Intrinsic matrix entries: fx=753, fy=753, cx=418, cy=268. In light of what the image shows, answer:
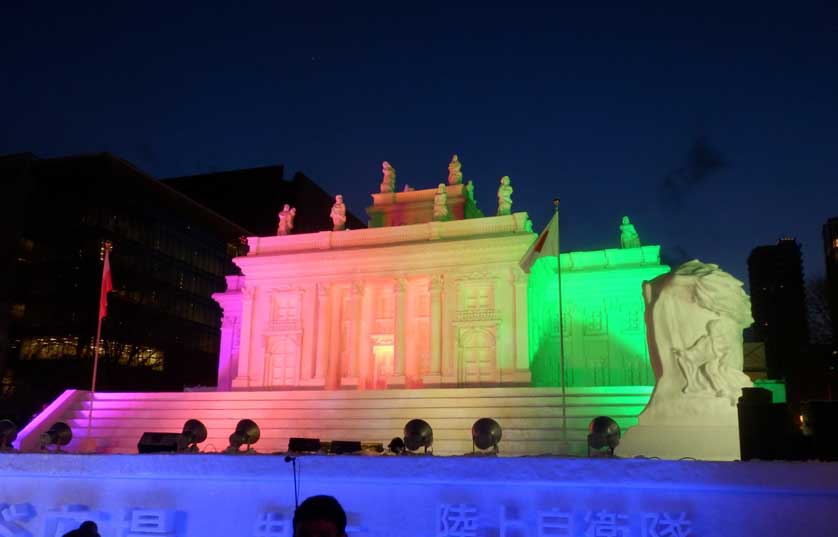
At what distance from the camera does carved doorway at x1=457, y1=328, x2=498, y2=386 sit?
38.6 meters

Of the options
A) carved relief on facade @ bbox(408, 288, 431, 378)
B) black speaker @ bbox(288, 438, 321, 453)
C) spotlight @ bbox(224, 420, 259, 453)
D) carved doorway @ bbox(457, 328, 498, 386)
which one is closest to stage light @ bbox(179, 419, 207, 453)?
spotlight @ bbox(224, 420, 259, 453)

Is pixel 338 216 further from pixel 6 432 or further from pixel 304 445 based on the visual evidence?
pixel 6 432

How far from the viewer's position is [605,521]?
7539 millimetres

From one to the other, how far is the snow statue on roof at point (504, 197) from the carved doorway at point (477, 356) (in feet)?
21.4

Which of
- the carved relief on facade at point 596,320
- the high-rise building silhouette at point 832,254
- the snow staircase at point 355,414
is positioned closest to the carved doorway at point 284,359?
the snow staircase at point 355,414

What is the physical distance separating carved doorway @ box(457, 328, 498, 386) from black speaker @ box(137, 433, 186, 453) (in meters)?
23.2

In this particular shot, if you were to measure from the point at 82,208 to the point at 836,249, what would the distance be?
71.2m

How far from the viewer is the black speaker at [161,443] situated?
50.2 ft

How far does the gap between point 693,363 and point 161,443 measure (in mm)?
10958

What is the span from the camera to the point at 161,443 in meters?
16.0

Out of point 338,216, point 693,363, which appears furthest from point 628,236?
point 693,363

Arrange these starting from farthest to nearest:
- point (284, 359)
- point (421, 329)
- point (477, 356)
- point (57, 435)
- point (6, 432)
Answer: point (284, 359) < point (421, 329) < point (477, 356) < point (57, 435) < point (6, 432)

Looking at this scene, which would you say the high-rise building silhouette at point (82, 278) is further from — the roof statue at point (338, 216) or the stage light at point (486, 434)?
the stage light at point (486, 434)

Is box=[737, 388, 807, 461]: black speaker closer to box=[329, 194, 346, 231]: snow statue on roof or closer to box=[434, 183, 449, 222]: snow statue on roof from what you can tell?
box=[434, 183, 449, 222]: snow statue on roof
